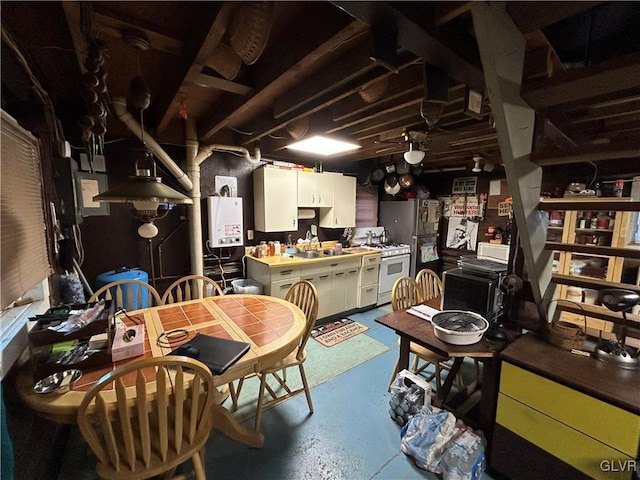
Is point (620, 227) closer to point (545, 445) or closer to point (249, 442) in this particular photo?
point (545, 445)

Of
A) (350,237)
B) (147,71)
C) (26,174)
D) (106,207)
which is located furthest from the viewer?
(350,237)

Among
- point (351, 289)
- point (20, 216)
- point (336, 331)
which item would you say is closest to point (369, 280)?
point (351, 289)

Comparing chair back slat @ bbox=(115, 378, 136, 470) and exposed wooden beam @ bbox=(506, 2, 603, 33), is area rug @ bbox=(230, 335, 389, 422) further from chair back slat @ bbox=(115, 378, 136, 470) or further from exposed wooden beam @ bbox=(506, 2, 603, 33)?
exposed wooden beam @ bbox=(506, 2, 603, 33)

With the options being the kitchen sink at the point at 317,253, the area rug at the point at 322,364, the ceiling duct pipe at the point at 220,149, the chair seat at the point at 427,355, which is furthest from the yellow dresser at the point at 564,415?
the ceiling duct pipe at the point at 220,149

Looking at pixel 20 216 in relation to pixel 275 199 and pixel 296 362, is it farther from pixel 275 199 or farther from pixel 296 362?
pixel 275 199

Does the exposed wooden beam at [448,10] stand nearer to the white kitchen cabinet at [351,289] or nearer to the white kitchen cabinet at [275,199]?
the white kitchen cabinet at [275,199]

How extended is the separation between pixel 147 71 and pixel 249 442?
2398mm

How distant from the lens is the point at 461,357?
164cm

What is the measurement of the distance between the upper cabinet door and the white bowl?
7.79 ft


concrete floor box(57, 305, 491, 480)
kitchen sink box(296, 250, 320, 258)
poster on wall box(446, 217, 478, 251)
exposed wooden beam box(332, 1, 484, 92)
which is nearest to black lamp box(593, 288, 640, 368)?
concrete floor box(57, 305, 491, 480)

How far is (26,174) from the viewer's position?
1461 mm

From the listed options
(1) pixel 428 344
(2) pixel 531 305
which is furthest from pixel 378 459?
(2) pixel 531 305

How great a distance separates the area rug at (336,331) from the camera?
120 inches

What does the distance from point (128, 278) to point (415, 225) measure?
3.82 meters
